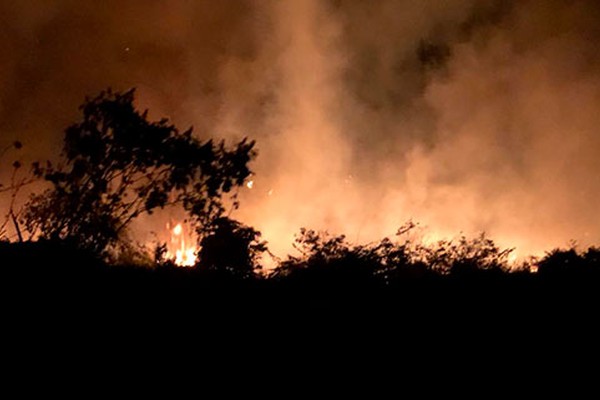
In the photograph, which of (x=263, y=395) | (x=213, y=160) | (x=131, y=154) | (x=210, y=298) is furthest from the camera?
(x=213, y=160)

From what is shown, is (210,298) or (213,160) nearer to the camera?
(210,298)

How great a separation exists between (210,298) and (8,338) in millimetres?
3230

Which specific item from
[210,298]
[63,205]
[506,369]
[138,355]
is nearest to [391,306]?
[506,369]

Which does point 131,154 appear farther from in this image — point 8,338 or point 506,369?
point 506,369

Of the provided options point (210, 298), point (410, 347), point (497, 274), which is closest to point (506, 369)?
point (410, 347)

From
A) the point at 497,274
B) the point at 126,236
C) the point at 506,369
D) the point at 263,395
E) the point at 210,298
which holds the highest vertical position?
the point at 126,236

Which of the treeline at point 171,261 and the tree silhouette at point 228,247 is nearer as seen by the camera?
the treeline at point 171,261

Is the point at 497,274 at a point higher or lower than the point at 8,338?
higher

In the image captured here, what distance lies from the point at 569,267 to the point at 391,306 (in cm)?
553

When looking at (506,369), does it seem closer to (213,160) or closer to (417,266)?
(417,266)

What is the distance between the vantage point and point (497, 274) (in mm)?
11594

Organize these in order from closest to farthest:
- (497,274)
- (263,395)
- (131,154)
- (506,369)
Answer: (263,395) < (506,369) < (497,274) < (131,154)

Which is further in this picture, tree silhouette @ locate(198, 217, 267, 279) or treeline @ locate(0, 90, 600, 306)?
tree silhouette @ locate(198, 217, 267, 279)

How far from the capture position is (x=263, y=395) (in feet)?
24.8
